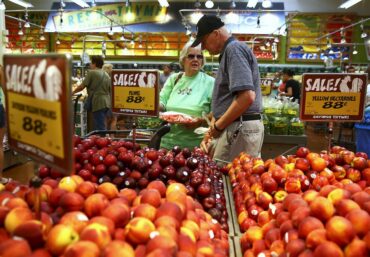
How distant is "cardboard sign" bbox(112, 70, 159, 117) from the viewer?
2.72 meters

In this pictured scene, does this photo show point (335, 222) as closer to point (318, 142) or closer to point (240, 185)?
point (240, 185)

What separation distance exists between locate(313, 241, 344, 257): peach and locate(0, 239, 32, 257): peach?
0.83 m

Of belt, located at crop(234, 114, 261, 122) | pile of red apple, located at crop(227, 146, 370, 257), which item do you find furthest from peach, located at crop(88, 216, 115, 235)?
belt, located at crop(234, 114, 261, 122)

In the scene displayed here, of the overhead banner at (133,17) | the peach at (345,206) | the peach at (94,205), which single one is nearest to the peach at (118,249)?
the peach at (94,205)

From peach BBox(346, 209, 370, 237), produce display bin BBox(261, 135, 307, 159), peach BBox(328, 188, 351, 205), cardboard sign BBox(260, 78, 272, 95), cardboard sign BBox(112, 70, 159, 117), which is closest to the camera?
peach BBox(346, 209, 370, 237)

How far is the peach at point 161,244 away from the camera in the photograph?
106cm

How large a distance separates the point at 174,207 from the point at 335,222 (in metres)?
0.52

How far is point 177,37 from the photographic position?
14195 mm

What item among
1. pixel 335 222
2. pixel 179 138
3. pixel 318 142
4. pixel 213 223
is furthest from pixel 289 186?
pixel 318 142

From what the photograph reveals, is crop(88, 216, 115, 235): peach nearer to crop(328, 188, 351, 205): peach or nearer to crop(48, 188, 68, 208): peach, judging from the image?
crop(48, 188, 68, 208): peach

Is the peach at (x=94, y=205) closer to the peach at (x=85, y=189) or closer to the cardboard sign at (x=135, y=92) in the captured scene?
the peach at (x=85, y=189)

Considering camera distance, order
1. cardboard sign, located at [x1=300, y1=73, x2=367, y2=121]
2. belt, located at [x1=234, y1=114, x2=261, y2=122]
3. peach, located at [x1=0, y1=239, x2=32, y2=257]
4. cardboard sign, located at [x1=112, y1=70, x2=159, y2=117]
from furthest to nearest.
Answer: belt, located at [x1=234, y1=114, x2=261, y2=122]
cardboard sign, located at [x1=112, y1=70, x2=159, y2=117]
cardboard sign, located at [x1=300, y1=73, x2=367, y2=121]
peach, located at [x1=0, y1=239, x2=32, y2=257]

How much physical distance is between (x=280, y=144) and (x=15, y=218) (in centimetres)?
465

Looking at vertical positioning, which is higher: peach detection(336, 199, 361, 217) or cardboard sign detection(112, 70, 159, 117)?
cardboard sign detection(112, 70, 159, 117)
